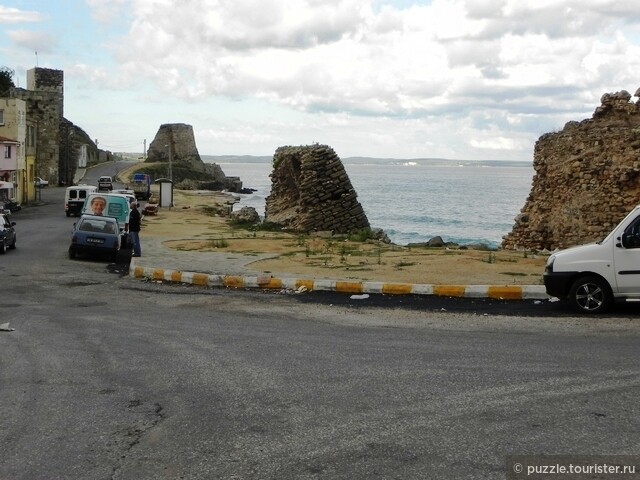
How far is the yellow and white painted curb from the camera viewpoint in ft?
45.4

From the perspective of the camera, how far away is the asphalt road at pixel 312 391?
582cm

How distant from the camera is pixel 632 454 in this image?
5742mm

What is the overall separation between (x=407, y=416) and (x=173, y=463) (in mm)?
2066

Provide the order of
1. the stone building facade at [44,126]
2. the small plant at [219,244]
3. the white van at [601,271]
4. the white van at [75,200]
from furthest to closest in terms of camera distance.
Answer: the stone building facade at [44,126] < the white van at [75,200] < the small plant at [219,244] < the white van at [601,271]

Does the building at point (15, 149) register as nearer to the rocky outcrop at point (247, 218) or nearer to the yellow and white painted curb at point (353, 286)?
the rocky outcrop at point (247, 218)

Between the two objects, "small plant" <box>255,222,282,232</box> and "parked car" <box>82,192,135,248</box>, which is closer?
"parked car" <box>82,192,135,248</box>

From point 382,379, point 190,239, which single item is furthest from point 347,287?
point 190,239

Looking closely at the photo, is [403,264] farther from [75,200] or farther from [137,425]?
[75,200]

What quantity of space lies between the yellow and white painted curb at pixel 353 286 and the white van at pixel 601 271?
4.87ft

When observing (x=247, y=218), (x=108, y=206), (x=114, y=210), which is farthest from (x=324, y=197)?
(x=108, y=206)

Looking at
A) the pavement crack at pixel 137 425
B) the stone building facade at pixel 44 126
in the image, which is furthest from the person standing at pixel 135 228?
the stone building facade at pixel 44 126

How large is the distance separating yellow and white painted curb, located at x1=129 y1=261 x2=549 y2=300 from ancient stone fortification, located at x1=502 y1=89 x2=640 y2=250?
26.7 ft

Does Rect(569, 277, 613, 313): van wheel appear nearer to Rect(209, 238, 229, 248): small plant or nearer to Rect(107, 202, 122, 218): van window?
Rect(209, 238, 229, 248): small plant

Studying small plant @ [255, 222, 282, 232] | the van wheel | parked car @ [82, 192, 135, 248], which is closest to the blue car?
parked car @ [82, 192, 135, 248]
